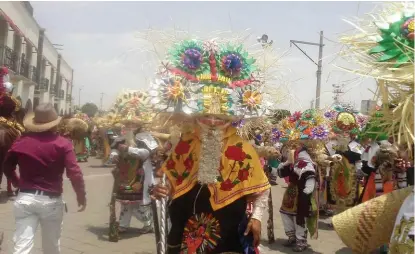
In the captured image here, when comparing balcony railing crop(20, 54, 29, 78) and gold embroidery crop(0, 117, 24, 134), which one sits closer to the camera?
gold embroidery crop(0, 117, 24, 134)

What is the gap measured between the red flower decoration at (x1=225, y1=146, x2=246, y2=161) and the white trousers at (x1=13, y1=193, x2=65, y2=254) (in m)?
1.75

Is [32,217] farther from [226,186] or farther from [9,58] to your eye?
[9,58]

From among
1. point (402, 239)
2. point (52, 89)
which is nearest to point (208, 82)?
point (402, 239)

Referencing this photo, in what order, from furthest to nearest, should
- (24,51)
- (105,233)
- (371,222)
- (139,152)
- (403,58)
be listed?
(24,51)
(105,233)
(139,152)
(371,222)
(403,58)

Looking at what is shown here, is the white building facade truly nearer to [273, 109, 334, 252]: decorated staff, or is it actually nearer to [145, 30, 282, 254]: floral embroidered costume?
[273, 109, 334, 252]: decorated staff

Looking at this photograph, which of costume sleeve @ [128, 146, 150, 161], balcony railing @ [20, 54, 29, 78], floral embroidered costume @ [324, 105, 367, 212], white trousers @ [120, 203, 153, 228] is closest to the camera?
costume sleeve @ [128, 146, 150, 161]

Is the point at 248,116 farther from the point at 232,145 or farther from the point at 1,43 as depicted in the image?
the point at 1,43

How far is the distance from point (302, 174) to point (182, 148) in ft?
9.41

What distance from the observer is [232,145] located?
3744 millimetres

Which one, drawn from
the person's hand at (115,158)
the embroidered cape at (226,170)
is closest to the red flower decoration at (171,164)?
the embroidered cape at (226,170)

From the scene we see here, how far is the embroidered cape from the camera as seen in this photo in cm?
363

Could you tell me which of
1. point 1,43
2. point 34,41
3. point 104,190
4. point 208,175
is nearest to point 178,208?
point 208,175

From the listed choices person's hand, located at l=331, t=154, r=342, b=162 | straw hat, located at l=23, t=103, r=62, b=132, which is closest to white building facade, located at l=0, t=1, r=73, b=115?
person's hand, located at l=331, t=154, r=342, b=162

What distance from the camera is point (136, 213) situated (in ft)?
22.9
